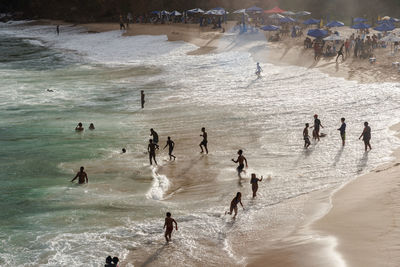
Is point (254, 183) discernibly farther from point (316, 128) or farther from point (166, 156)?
point (316, 128)

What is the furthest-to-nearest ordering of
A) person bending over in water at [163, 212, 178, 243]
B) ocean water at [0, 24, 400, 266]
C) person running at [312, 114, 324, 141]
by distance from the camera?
person running at [312, 114, 324, 141]
ocean water at [0, 24, 400, 266]
person bending over in water at [163, 212, 178, 243]

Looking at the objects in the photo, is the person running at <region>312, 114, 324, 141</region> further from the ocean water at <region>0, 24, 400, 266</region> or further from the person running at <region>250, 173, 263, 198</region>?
the person running at <region>250, 173, 263, 198</region>

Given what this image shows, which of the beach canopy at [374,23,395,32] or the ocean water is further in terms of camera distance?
the beach canopy at [374,23,395,32]

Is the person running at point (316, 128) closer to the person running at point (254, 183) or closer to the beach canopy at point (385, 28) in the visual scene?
the person running at point (254, 183)

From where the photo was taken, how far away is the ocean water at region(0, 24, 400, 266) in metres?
13.8

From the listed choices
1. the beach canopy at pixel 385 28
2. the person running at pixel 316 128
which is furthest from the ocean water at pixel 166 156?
the beach canopy at pixel 385 28

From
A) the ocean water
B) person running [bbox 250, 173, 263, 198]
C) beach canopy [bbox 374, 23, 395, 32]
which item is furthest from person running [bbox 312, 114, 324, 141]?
beach canopy [bbox 374, 23, 395, 32]

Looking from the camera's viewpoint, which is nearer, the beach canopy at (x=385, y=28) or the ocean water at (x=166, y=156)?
the ocean water at (x=166, y=156)

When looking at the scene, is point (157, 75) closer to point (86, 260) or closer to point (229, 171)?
point (229, 171)

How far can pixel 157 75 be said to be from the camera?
39000mm

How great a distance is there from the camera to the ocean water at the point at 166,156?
13836 millimetres

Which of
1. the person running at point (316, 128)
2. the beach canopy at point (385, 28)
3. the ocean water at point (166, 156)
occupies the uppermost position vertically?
the beach canopy at point (385, 28)

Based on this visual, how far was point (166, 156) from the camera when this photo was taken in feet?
69.3

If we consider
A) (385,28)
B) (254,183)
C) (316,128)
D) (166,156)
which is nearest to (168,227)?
(254,183)
